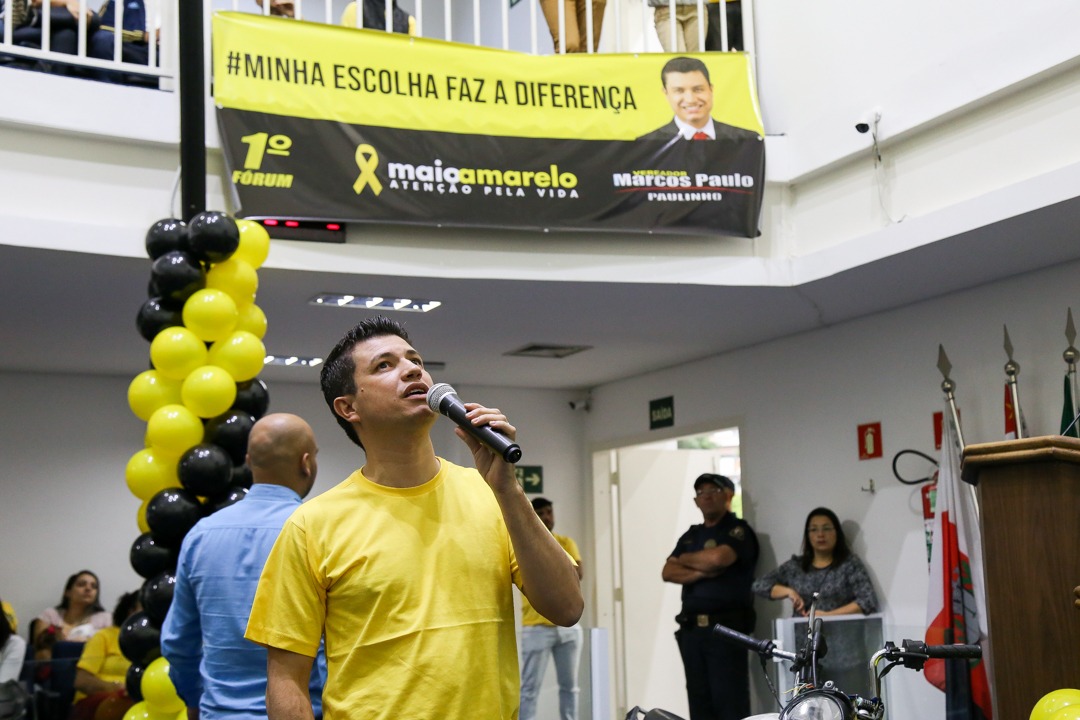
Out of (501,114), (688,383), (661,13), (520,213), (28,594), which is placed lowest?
(28,594)

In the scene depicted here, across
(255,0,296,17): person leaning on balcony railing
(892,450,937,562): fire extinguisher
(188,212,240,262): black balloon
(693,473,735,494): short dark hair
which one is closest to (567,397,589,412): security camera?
(693,473,735,494): short dark hair

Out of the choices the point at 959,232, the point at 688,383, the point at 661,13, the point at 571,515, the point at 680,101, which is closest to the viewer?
the point at 959,232

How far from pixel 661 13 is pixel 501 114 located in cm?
134

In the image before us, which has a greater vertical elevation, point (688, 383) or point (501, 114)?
point (501, 114)

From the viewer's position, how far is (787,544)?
682cm

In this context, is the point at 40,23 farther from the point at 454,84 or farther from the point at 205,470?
the point at 205,470

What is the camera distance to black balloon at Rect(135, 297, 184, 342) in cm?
410

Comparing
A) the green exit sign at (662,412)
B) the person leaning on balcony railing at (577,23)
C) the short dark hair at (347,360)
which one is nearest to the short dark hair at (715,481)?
the green exit sign at (662,412)

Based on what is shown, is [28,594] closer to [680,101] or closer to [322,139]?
[322,139]

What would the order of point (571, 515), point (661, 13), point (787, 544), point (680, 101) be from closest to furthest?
point (680, 101) → point (661, 13) → point (787, 544) → point (571, 515)

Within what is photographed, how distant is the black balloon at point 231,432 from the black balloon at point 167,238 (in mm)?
637

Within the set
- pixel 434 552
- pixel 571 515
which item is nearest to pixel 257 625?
pixel 434 552

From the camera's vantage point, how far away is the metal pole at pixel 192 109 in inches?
177

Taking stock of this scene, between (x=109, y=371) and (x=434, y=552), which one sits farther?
(x=109, y=371)
